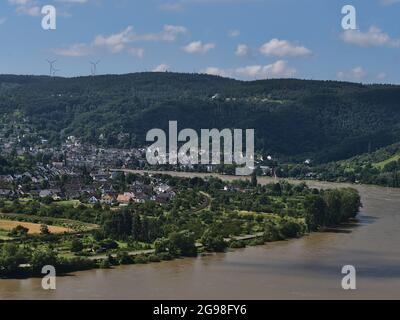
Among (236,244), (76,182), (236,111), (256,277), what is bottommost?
(256,277)

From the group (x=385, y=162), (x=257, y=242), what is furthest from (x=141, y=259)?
(x=385, y=162)

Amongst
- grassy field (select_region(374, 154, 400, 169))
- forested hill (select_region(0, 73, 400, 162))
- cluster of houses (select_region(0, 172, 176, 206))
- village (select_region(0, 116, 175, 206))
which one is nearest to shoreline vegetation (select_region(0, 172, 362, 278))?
cluster of houses (select_region(0, 172, 176, 206))

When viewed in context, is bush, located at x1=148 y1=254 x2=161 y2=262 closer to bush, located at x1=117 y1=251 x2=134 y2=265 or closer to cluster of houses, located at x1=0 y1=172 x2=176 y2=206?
bush, located at x1=117 y1=251 x2=134 y2=265

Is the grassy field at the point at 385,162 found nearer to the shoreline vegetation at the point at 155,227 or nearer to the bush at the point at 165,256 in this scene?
the shoreline vegetation at the point at 155,227

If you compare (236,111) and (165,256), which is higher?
(236,111)

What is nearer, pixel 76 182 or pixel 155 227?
pixel 155 227

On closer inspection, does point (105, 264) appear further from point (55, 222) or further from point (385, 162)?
point (385, 162)

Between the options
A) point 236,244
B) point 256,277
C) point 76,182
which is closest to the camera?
point 256,277

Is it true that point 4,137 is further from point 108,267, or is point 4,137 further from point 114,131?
point 108,267

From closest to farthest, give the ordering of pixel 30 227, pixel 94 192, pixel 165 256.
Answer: pixel 165 256
pixel 30 227
pixel 94 192
